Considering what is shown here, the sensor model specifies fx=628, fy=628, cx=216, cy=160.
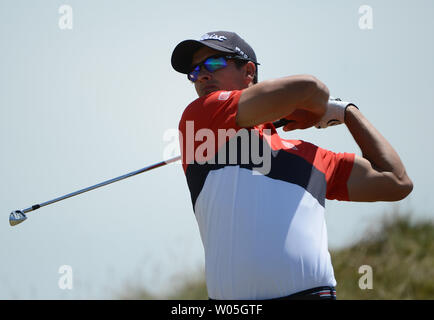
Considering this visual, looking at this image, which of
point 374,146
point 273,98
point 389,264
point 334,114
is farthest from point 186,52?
point 389,264

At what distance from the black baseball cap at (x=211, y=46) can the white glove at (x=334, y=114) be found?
54cm

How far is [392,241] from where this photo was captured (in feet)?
35.0

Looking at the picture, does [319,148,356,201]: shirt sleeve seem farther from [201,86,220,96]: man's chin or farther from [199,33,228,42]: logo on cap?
[199,33,228,42]: logo on cap

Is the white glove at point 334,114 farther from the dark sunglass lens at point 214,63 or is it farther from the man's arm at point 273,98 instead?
the dark sunglass lens at point 214,63

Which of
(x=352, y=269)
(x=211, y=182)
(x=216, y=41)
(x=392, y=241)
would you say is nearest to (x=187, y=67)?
(x=216, y=41)

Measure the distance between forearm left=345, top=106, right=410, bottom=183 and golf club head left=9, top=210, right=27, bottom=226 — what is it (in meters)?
2.47

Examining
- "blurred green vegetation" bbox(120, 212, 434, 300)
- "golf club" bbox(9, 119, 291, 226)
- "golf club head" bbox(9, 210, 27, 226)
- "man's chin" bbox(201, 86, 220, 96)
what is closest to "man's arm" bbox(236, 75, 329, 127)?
"man's chin" bbox(201, 86, 220, 96)

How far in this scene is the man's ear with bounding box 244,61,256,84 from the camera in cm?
381

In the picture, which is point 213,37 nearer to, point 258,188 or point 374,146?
point 258,188

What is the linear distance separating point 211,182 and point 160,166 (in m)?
1.31

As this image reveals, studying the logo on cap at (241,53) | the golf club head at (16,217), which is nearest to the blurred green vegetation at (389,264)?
the golf club head at (16,217)

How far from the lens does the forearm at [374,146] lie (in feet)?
12.4

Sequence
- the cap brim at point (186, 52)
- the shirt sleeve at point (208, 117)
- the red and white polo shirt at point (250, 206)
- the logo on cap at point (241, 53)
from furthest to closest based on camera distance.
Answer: the logo on cap at point (241, 53) → the cap brim at point (186, 52) → the shirt sleeve at point (208, 117) → the red and white polo shirt at point (250, 206)
